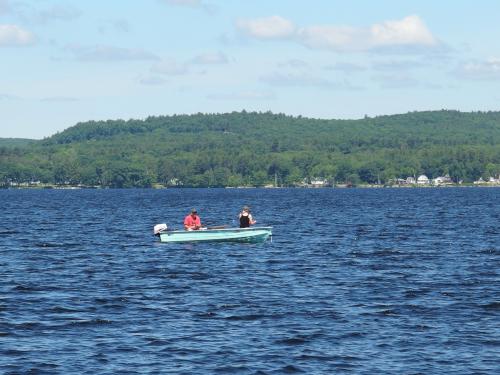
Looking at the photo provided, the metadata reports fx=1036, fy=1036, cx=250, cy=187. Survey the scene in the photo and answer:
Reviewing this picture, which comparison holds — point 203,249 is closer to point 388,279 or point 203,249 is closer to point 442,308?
point 388,279

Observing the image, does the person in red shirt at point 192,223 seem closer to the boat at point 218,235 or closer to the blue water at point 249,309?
the boat at point 218,235

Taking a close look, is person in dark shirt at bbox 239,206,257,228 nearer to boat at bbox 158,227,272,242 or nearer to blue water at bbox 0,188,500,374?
boat at bbox 158,227,272,242

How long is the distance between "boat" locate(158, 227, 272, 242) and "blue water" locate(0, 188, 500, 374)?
61 cm

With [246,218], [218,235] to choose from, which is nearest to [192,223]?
[218,235]

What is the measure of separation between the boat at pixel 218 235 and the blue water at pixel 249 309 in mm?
614

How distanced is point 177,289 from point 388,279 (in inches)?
384

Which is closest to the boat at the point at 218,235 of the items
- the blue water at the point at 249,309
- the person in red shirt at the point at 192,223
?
the person in red shirt at the point at 192,223

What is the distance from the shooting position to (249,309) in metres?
36.6

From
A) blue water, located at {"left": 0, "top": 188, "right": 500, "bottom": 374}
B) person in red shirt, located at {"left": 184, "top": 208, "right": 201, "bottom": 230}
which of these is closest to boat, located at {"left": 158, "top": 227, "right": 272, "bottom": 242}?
person in red shirt, located at {"left": 184, "top": 208, "right": 201, "bottom": 230}

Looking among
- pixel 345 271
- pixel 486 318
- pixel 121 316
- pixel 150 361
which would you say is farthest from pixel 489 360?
pixel 345 271

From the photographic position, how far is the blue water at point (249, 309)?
28.4m

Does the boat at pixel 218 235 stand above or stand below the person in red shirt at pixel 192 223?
below

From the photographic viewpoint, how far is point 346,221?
105 m

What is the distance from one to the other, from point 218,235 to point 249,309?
2785cm
